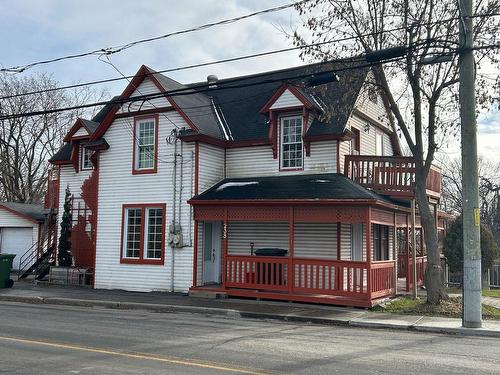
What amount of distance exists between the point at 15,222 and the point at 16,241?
110 cm

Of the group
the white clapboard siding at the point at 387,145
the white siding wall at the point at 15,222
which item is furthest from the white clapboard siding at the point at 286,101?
the white siding wall at the point at 15,222

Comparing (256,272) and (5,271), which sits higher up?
(256,272)

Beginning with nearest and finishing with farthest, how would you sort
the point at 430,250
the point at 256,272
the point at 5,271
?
the point at 430,250 < the point at 256,272 < the point at 5,271

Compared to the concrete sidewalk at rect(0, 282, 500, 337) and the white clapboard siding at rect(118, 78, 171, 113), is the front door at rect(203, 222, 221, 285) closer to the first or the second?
the concrete sidewalk at rect(0, 282, 500, 337)

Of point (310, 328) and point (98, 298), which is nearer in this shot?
point (310, 328)

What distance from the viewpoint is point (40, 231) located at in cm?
2809

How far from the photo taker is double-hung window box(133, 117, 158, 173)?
744 inches

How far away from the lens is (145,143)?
19.1 metres

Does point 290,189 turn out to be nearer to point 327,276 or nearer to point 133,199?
point 327,276

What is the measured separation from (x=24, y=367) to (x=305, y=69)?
15466 mm

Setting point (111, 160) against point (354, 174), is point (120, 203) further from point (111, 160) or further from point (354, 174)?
point (354, 174)

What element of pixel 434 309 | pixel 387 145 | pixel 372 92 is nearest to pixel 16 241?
pixel 387 145

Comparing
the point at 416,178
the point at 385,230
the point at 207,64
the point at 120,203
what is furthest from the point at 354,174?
the point at 120,203

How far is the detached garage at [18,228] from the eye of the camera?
1116 inches
